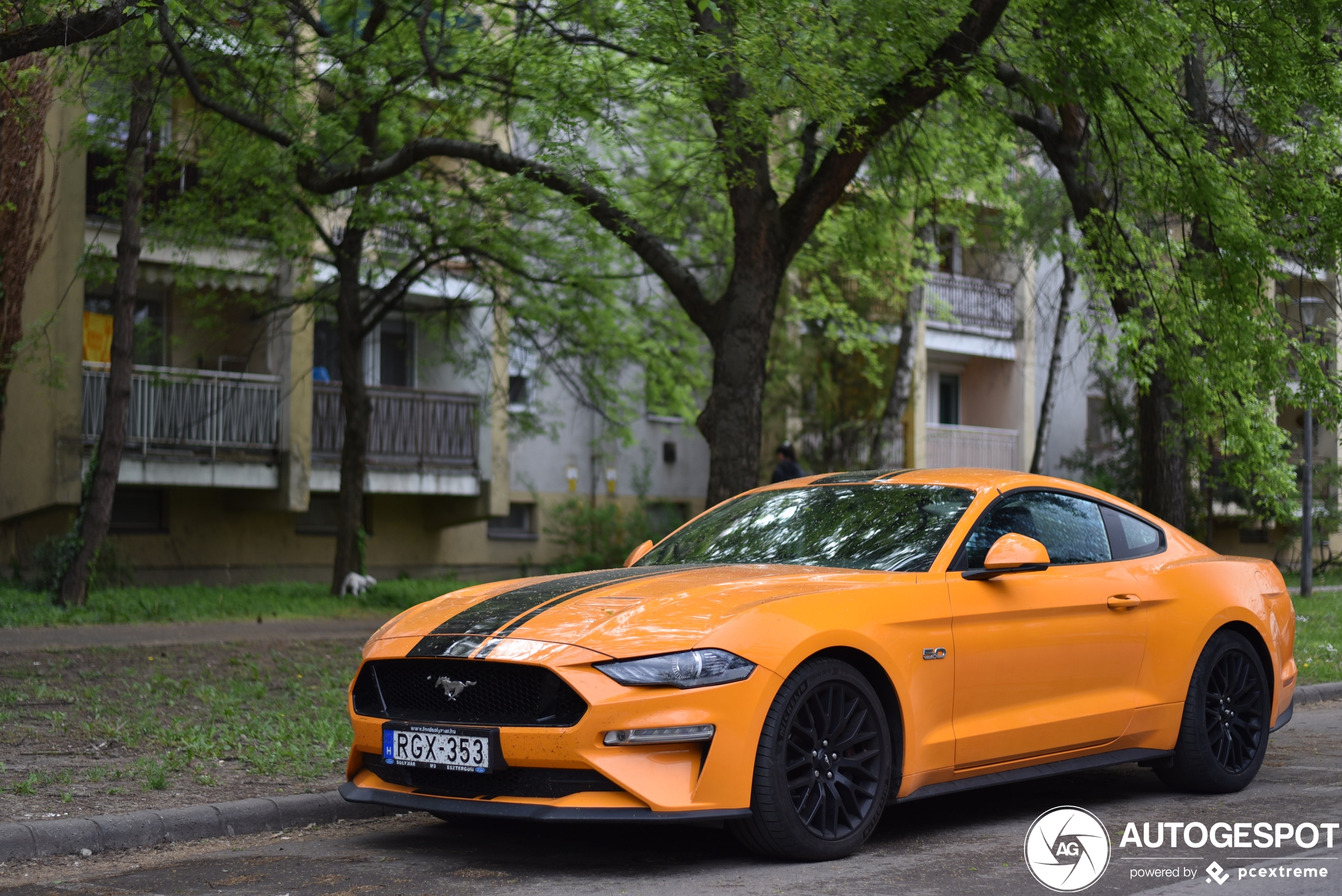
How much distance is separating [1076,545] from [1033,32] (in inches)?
272

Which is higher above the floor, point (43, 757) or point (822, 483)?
point (822, 483)

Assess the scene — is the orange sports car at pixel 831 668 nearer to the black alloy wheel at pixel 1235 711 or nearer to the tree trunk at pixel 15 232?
the black alloy wheel at pixel 1235 711

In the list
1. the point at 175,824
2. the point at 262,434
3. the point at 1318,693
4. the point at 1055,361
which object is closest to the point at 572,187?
the point at 175,824

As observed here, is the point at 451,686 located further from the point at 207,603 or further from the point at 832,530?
the point at 207,603

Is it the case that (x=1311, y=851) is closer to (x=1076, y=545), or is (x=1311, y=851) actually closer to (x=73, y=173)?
(x=1076, y=545)

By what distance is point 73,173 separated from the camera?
19109mm

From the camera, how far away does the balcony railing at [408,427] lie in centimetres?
2195

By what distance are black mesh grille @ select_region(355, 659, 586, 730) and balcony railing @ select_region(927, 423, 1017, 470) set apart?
81.8 feet

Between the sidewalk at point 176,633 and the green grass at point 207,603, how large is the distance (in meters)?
0.46

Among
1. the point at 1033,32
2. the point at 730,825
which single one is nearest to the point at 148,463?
the point at 1033,32

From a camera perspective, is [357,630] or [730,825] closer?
[730,825]

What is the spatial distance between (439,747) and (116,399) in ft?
39.6

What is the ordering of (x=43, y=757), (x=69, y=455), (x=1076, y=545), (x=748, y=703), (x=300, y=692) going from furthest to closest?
(x=69, y=455) → (x=300, y=692) → (x=43, y=757) → (x=1076, y=545) → (x=748, y=703)

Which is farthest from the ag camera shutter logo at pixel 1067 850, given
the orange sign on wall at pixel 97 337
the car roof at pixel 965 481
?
the orange sign on wall at pixel 97 337
